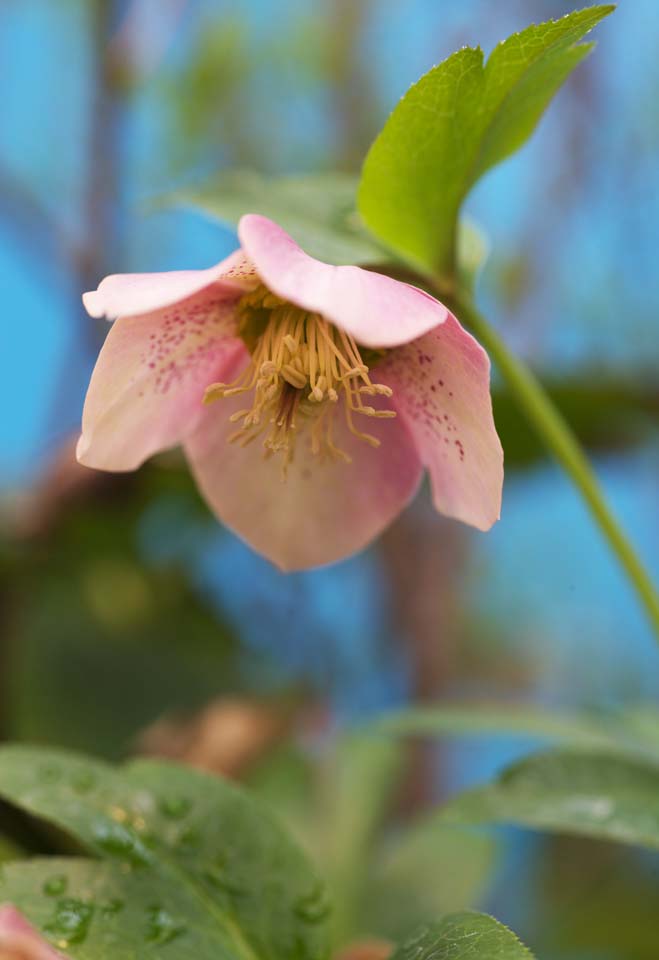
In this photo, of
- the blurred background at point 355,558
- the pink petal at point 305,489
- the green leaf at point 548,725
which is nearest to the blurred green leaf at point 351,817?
the blurred background at point 355,558

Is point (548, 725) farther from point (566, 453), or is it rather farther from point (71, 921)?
point (71, 921)

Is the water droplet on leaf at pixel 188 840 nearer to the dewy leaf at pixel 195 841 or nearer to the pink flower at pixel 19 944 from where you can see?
the dewy leaf at pixel 195 841

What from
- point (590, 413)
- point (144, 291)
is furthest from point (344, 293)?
point (590, 413)

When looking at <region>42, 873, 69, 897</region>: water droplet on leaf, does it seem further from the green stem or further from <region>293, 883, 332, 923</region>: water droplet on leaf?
the green stem

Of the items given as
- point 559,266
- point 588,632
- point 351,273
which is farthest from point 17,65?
point 351,273

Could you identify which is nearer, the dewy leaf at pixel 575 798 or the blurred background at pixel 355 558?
the dewy leaf at pixel 575 798

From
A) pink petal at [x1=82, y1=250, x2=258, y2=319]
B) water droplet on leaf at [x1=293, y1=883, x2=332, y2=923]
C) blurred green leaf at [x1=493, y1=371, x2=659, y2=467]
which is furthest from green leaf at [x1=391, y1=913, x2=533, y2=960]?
blurred green leaf at [x1=493, y1=371, x2=659, y2=467]

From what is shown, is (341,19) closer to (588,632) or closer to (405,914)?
(588,632)
